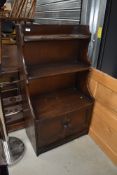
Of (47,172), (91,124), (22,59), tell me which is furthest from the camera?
(91,124)

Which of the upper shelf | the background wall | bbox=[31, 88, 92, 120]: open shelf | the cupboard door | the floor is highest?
the background wall

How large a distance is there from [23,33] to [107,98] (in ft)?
3.14

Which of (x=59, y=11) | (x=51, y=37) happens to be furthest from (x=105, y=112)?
(x=59, y=11)

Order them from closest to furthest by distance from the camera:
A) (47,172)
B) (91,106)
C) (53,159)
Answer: (47,172), (53,159), (91,106)

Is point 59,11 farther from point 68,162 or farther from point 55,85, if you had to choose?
point 68,162

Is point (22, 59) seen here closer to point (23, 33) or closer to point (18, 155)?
point (23, 33)

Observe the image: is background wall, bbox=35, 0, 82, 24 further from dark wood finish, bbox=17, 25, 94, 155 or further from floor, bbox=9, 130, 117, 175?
floor, bbox=9, 130, 117, 175

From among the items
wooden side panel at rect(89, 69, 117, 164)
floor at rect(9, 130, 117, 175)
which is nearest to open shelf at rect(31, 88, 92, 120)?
wooden side panel at rect(89, 69, 117, 164)

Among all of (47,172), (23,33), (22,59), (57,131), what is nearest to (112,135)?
(57,131)

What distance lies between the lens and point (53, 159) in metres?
1.55

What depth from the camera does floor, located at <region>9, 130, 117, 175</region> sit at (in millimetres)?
1449

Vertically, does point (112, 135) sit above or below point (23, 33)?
below

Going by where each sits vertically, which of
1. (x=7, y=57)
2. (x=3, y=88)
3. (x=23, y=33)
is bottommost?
(x=3, y=88)

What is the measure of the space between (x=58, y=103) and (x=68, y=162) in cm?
60
